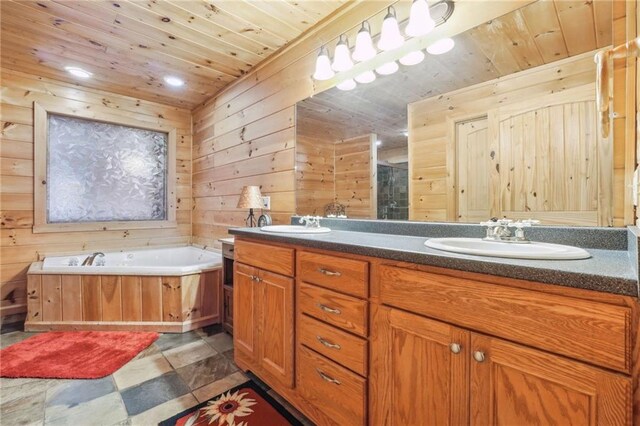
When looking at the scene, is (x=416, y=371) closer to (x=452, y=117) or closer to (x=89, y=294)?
(x=452, y=117)

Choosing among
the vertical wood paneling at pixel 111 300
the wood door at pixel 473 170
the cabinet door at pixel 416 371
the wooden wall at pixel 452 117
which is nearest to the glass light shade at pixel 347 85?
the wooden wall at pixel 452 117

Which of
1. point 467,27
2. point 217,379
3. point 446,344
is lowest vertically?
point 217,379

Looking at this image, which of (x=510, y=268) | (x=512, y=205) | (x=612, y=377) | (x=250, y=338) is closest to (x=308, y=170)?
(x=250, y=338)

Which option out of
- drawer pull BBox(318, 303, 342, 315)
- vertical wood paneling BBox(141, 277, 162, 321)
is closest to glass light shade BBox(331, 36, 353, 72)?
drawer pull BBox(318, 303, 342, 315)

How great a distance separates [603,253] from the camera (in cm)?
92

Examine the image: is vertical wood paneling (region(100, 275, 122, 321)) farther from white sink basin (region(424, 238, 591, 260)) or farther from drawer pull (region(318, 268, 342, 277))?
white sink basin (region(424, 238, 591, 260))

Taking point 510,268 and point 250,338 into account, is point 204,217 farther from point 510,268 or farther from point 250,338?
point 510,268

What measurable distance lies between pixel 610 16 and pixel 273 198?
2.12 meters

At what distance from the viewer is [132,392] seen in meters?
1.59

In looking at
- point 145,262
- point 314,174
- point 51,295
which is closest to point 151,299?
point 51,295

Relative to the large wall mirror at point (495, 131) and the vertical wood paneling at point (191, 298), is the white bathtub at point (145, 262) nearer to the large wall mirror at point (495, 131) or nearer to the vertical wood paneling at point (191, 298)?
the vertical wood paneling at point (191, 298)

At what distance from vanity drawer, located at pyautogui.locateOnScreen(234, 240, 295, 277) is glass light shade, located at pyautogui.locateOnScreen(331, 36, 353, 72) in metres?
1.22

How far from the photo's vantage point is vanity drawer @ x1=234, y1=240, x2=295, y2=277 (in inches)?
55.5

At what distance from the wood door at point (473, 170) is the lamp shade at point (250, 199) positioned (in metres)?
1.52
